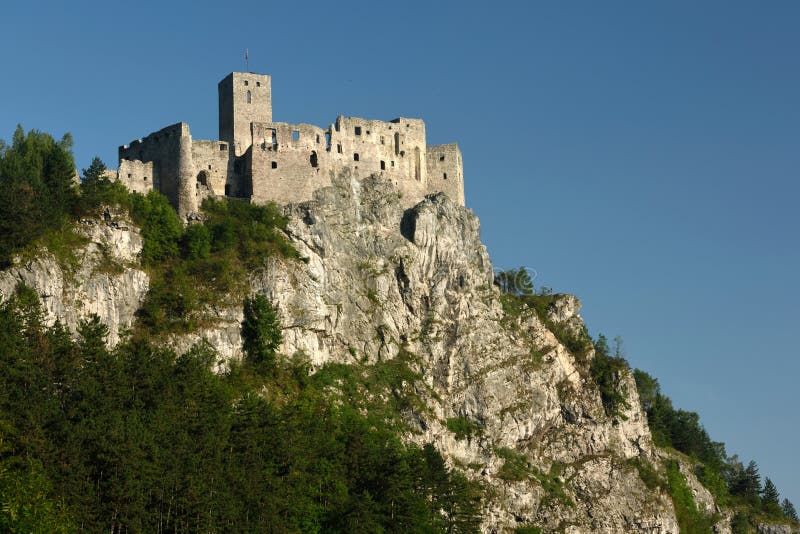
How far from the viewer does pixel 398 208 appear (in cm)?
11812

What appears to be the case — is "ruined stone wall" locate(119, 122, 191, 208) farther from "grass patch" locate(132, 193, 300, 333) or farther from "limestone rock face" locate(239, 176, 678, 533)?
"limestone rock face" locate(239, 176, 678, 533)

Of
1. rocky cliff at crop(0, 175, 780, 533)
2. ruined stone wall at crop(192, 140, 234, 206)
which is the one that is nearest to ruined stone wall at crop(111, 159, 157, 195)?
ruined stone wall at crop(192, 140, 234, 206)

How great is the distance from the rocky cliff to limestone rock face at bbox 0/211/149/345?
175 mm

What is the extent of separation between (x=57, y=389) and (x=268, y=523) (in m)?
15.4

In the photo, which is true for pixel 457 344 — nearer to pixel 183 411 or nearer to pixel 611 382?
pixel 611 382

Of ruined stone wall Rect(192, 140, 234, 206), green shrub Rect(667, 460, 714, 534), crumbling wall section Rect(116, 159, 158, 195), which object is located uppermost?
ruined stone wall Rect(192, 140, 234, 206)

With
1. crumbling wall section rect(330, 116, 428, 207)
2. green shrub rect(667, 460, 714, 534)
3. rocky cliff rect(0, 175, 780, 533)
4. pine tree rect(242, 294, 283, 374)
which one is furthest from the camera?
green shrub rect(667, 460, 714, 534)

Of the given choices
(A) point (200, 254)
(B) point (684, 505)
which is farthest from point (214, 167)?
(B) point (684, 505)

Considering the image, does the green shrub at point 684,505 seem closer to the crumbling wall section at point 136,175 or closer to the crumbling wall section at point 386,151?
the crumbling wall section at point 386,151

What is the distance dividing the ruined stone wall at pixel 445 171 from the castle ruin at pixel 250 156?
4.26 metres

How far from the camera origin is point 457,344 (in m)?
114

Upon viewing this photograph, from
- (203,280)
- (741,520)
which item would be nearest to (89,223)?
(203,280)

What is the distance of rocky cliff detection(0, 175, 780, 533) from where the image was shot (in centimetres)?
10675

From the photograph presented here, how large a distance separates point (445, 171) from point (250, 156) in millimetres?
19287
